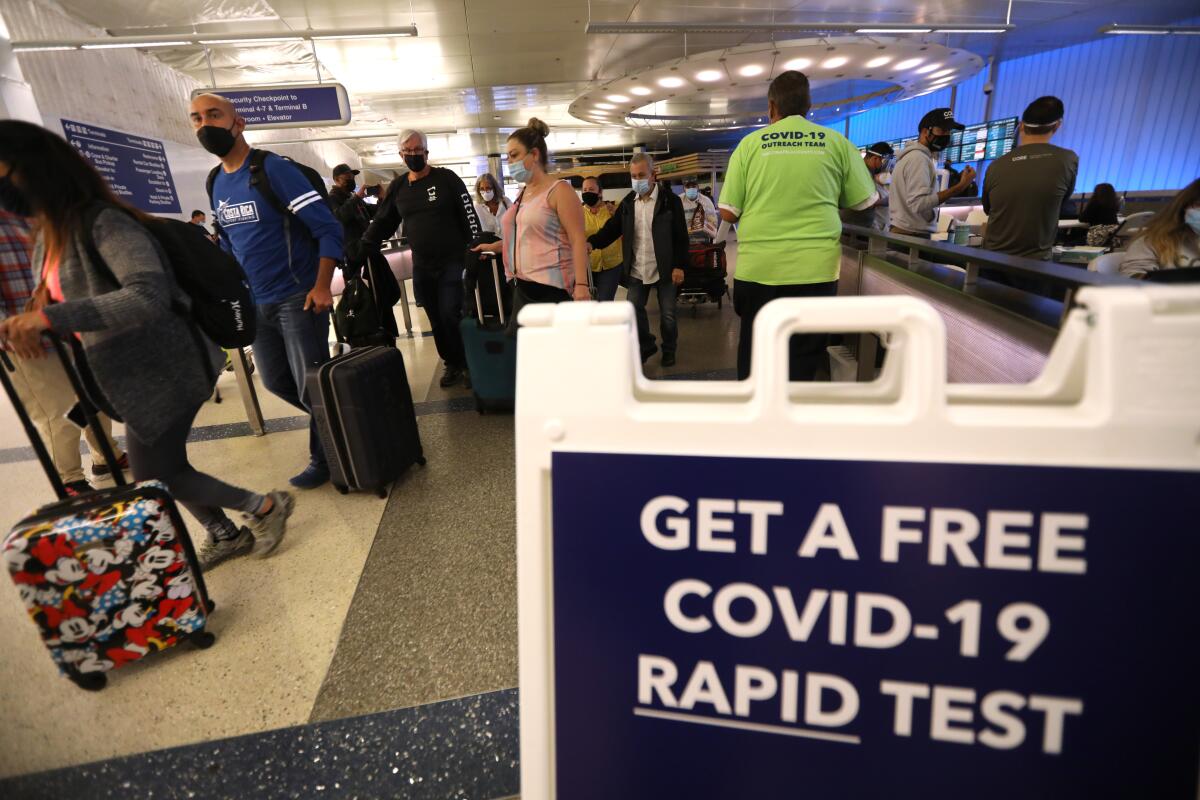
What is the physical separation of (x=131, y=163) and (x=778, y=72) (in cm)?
921

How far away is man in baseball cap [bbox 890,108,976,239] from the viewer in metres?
3.28

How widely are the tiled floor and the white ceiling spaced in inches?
287

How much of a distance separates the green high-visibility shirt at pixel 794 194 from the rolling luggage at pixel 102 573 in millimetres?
2089

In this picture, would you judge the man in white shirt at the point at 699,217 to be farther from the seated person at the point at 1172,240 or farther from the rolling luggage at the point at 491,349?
the seated person at the point at 1172,240

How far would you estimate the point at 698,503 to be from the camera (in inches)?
23.4

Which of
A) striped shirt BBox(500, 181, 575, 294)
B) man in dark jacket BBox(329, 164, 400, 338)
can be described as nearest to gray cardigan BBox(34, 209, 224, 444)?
man in dark jacket BBox(329, 164, 400, 338)

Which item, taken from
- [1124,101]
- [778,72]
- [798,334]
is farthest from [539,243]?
[1124,101]

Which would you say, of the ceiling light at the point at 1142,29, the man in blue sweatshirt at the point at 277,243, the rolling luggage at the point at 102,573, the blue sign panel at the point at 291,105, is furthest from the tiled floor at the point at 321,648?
the ceiling light at the point at 1142,29

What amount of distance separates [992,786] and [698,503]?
15.7 inches

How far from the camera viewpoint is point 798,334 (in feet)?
7.61

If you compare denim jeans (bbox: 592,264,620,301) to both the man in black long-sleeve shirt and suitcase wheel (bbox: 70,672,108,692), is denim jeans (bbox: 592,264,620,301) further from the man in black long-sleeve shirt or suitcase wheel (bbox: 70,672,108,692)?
suitcase wheel (bbox: 70,672,108,692)

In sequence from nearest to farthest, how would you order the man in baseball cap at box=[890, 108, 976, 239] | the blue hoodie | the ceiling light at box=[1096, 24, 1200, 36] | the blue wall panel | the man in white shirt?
1. the blue hoodie
2. the man in baseball cap at box=[890, 108, 976, 239]
3. the man in white shirt
4. the ceiling light at box=[1096, 24, 1200, 36]
5. the blue wall panel

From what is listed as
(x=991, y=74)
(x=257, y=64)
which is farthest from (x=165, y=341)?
(x=991, y=74)

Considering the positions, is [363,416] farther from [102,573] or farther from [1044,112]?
[1044,112]
